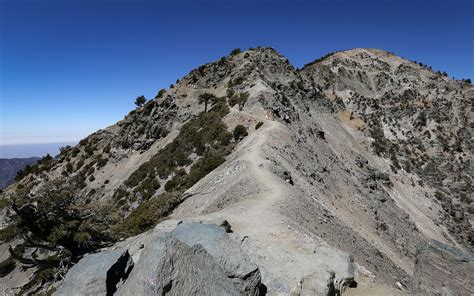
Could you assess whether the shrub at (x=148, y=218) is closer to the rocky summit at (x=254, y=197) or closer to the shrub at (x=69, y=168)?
the rocky summit at (x=254, y=197)

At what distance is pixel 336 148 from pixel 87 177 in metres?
43.1

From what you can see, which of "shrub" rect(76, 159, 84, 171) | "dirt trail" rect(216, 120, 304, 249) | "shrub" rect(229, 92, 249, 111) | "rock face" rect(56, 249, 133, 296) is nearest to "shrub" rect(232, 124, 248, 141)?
"shrub" rect(229, 92, 249, 111)

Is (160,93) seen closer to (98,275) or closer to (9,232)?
(9,232)

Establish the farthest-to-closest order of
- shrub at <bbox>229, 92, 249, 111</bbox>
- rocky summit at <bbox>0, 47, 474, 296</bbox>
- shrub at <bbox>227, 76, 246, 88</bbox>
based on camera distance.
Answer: shrub at <bbox>227, 76, 246, 88</bbox>
shrub at <bbox>229, 92, 249, 111</bbox>
rocky summit at <bbox>0, 47, 474, 296</bbox>

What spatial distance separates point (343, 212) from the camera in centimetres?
2888

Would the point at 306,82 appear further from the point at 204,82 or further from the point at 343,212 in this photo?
the point at 343,212

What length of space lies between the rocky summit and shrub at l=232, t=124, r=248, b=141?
0.22m

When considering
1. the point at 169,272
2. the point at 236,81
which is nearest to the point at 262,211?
the point at 169,272

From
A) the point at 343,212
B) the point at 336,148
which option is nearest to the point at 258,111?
the point at 336,148

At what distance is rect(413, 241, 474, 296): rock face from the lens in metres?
10.2

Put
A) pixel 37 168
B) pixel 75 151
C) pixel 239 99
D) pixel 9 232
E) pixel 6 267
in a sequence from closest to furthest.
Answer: pixel 9 232 → pixel 6 267 → pixel 239 99 → pixel 75 151 → pixel 37 168

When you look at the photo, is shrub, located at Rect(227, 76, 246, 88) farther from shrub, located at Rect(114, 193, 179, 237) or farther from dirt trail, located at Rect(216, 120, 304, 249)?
shrub, located at Rect(114, 193, 179, 237)

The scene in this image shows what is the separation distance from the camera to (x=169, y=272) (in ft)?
30.0

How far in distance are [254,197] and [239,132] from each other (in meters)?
18.7
